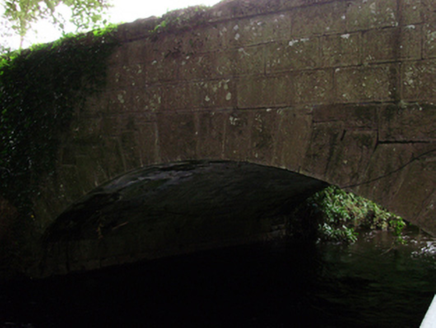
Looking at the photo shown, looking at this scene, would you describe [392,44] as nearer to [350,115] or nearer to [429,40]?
[429,40]

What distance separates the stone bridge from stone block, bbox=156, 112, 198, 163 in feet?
A: 0.03

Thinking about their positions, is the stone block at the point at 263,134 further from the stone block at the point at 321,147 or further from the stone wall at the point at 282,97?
the stone block at the point at 321,147

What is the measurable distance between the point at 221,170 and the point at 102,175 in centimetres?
130

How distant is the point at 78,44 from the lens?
5031 mm

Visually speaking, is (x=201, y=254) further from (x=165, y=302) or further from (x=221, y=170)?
(x=221, y=170)

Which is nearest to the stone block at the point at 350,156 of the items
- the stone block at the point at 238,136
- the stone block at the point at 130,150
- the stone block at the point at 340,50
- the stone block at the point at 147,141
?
A: the stone block at the point at 340,50

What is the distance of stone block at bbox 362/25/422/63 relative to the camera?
3.06 m

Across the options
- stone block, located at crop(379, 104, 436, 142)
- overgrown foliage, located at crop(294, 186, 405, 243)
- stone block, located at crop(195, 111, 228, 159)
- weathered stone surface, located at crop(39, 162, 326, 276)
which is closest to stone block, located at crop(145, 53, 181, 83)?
stone block, located at crop(195, 111, 228, 159)

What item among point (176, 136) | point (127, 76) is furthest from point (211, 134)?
point (127, 76)

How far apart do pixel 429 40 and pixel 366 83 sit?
0.49 m

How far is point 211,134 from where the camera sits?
3.99 metres

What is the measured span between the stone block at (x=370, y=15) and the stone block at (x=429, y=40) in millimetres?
216

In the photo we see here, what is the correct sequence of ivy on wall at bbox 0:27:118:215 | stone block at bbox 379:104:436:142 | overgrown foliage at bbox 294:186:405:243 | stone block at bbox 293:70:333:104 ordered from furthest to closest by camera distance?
overgrown foliage at bbox 294:186:405:243 → ivy on wall at bbox 0:27:118:215 → stone block at bbox 293:70:333:104 → stone block at bbox 379:104:436:142

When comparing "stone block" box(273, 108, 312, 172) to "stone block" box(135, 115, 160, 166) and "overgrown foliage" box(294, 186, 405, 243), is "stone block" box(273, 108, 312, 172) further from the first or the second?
"overgrown foliage" box(294, 186, 405, 243)
